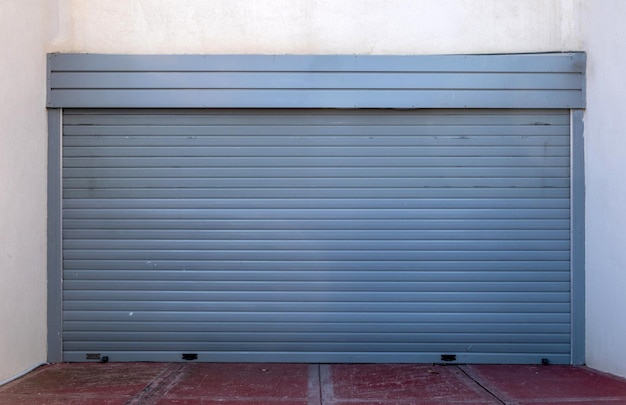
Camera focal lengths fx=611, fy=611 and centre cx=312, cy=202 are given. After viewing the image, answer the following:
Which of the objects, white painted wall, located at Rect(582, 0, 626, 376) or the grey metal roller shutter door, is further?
the grey metal roller shutter door

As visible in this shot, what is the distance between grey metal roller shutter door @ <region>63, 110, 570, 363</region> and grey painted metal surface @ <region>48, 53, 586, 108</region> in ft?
0.55

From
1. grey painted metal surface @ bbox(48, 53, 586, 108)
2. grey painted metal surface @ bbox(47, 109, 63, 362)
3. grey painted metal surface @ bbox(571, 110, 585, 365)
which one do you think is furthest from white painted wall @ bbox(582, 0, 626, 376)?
grey painted metal surface @ bbox(47, 109, 63, 362)

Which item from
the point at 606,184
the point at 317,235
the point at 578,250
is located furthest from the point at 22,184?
the point at 606,184

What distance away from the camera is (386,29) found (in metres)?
6.60

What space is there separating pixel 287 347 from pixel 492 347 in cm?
220

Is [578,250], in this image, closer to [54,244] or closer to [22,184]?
[54,244]

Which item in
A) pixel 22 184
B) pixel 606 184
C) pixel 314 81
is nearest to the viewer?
pixel 22 184

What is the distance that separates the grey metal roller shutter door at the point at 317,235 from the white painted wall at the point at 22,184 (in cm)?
32

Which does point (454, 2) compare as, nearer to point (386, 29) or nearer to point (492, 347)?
point (386, 29)

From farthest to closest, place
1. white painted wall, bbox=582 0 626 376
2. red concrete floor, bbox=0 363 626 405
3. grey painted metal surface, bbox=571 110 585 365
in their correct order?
grey painted metal surface, bbox=571 110 585 365, white painted wall, bbox=582 0 626 376, red concrete floor, bbox=0 363 626 405

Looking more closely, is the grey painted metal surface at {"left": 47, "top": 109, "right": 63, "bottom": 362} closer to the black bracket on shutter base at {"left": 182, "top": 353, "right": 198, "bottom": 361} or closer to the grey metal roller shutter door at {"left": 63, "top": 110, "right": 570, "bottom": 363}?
the grey metal roller shutter door at {"left": 63, "top": 110, "right": 570, "bottom": 363}

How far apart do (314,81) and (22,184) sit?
3150 mm

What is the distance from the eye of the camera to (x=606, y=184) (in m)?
6.24

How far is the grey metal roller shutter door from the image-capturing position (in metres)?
6.57
